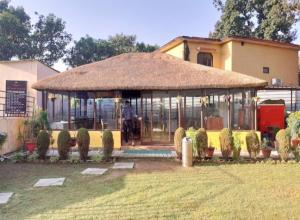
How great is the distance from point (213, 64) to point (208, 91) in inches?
323

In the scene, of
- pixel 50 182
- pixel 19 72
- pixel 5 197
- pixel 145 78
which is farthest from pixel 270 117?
pixel 19 72

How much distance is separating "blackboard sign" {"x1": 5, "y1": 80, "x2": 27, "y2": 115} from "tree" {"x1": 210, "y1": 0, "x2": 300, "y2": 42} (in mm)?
18562

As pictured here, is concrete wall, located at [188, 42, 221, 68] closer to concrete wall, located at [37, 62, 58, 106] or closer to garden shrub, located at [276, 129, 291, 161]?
concrete wall, located at [37, 62, 58, 106]

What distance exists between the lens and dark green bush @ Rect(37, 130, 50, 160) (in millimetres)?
11664

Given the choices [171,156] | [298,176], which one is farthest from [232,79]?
[298,176]

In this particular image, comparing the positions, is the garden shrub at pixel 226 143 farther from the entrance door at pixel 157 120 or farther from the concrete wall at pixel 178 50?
the concrete wall at pixel 178 50

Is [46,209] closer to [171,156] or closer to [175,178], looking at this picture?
[175,178]

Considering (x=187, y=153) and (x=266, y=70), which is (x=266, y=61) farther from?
(x=187, y=153)

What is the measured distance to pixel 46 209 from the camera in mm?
6434

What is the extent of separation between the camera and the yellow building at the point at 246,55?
21.3m

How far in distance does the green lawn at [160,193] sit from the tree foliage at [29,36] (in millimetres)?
31670

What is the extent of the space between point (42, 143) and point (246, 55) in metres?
15.2

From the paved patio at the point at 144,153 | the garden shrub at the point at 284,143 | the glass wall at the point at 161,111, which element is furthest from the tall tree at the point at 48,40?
the garden shrub at the point at 284,143

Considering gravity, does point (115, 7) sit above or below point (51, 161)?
above
